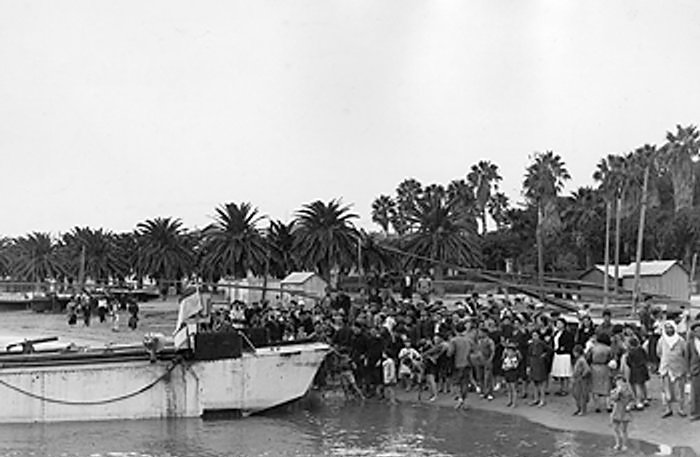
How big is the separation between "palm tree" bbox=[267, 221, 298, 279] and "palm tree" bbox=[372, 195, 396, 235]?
160 feet

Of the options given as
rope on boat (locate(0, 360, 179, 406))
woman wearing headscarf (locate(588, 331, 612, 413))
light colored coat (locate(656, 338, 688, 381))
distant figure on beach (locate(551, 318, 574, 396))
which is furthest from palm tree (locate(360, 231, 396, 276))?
light colored coat (locate(656, 338, 688, 381))

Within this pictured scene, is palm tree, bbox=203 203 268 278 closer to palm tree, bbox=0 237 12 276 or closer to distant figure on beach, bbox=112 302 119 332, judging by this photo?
distant figure on beach, bbox=112 302 119 332

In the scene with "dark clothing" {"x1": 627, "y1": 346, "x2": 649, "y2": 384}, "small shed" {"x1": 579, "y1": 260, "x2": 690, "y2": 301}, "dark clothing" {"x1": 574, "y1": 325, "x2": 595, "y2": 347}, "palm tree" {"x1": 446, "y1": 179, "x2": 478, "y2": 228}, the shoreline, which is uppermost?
"palm tree" {"x1": 446, "y1": 179, "x2": 478, "y2": 228}

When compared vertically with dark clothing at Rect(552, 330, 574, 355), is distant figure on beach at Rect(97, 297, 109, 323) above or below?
below

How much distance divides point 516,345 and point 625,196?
183ft

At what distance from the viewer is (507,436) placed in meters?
15.3

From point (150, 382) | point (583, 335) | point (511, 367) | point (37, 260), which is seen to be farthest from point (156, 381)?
point (37, 260)

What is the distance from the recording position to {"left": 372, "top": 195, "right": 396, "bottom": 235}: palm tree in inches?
3991

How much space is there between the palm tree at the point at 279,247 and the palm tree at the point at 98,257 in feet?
98.6

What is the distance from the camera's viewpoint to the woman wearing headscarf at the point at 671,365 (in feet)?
49.2

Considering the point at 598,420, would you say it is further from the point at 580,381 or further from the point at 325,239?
the point at 325,239

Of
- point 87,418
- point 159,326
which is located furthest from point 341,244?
point 87,418

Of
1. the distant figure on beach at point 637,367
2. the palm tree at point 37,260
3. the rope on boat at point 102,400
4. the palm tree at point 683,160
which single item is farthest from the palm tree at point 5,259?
the distant figure on beach at point 637,367

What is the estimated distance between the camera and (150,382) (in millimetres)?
17906
